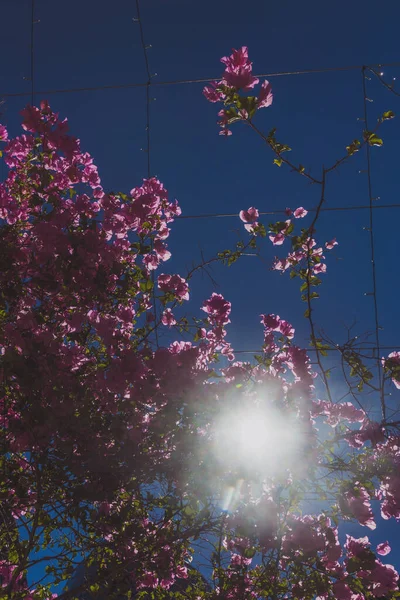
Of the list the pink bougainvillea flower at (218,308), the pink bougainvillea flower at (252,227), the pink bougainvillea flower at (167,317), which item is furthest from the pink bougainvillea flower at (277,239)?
the pink bougainvillea flower at (167,317)

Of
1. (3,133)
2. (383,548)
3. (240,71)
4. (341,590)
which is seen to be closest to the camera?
(240,71)

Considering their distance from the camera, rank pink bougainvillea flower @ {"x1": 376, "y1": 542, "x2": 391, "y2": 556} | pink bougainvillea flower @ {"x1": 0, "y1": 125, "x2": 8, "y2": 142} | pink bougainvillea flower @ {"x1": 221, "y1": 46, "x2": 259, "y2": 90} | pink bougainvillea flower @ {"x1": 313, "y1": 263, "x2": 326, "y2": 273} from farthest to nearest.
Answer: pink bougainvillea flower @ {"x1": 313, "y1": 263, "x2": 326, "y2": 273}
pink bougainvillea flower @ {"x1": 0, "y1": 125, "x2": 8, "y2": 142}
pink bougainvillea flower @ {"x1": 376, "y1": 542, "x2": 391, "y2": 556}
pink bougainvillea flower @ {"x1": 221, "y1": 46, "x2": 259, "y2": 90}

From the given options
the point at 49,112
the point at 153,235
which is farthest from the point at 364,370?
the point at 49,112

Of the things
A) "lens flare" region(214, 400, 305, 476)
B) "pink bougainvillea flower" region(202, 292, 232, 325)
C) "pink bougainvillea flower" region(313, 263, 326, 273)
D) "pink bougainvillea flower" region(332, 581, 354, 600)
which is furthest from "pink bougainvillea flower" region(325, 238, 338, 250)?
"pink bougainvillea flower" region(332, 581, 354, 600)

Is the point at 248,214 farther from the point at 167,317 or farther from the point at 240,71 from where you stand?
the point at 240,71

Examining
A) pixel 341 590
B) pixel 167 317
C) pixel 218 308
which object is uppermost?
pixel 218 308

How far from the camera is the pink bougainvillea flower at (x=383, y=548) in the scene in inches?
140

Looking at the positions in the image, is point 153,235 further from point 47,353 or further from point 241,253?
point 47,353

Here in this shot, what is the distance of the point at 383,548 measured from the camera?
3.58 m

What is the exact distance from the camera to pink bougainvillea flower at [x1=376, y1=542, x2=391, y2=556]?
3566mm

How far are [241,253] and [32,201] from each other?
1453mm

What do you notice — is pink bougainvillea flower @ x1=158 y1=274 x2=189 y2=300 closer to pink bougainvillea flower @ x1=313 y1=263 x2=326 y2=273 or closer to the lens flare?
pink bougainvillea flower @ x1=313 y1=263 x2=326 y2=273

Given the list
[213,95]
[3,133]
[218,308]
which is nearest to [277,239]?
[218,308]

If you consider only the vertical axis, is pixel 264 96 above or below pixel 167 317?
above
